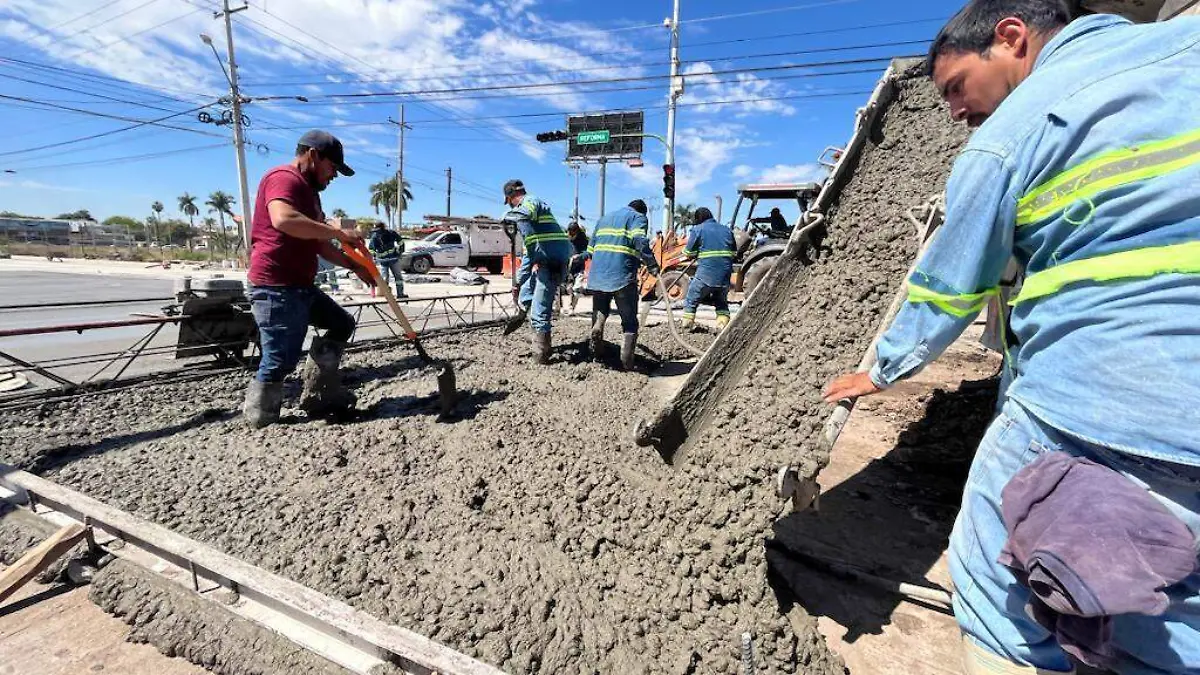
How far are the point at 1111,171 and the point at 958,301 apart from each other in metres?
0.32

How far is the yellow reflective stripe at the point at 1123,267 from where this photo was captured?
2.99ft

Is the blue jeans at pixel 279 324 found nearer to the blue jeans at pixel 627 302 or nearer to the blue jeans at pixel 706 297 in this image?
the blue jeans at pixel 627 302

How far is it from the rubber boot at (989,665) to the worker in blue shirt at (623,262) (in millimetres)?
4062

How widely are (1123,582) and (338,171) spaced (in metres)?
3.73

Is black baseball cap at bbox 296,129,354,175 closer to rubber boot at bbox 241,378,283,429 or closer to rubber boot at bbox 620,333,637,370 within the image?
rubber boot at bbox 241,378,283,429

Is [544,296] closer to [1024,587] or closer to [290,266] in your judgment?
[290,266]

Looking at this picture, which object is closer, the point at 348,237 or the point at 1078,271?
the point at 1078,271

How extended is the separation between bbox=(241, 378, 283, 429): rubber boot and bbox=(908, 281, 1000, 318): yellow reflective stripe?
131 inches

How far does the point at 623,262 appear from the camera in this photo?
510cm

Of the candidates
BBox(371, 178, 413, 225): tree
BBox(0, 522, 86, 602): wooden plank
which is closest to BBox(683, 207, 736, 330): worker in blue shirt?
BBox(0, 522, 86, 602): wooden plank

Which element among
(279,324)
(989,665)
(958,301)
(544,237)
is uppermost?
(544,237)

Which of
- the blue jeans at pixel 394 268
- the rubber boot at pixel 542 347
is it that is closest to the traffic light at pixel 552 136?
the blue jeans at pixel 394 268

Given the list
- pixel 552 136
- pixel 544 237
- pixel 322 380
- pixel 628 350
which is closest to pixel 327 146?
pixel 322 380

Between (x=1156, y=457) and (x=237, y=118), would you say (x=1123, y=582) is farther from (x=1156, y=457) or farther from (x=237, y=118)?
(x=237, y=118)
